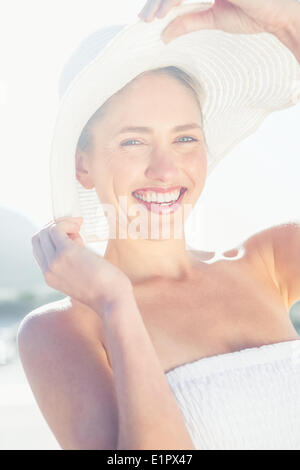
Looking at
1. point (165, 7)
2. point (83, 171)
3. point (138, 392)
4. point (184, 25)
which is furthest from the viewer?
point (83, 171)

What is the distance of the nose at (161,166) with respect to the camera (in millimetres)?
1446

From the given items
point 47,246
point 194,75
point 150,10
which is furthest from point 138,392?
point 194,75

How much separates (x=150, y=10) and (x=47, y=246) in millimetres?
586

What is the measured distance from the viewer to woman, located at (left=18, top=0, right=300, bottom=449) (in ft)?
3.71

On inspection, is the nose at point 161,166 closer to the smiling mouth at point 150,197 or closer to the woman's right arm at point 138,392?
the smiling mouth at point 150,197

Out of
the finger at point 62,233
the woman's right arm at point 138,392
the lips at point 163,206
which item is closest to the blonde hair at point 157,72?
the lips at point 163,206

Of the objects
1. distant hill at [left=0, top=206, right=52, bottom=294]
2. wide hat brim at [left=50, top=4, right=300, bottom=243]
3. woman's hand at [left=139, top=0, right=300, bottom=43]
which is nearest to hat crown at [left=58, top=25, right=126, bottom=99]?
wide hat brim at [left=50, top=4, right=300, bottom=243]

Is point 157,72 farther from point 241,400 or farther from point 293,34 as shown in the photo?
point 241,400

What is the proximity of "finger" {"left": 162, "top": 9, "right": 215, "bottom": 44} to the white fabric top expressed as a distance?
798 millimetres

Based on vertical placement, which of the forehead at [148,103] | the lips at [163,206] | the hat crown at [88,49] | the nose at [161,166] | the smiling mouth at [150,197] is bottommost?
the lips at [163,206]

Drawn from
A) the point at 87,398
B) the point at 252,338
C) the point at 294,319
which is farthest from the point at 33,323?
the point at 294,319

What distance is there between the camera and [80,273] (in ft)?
3.85
